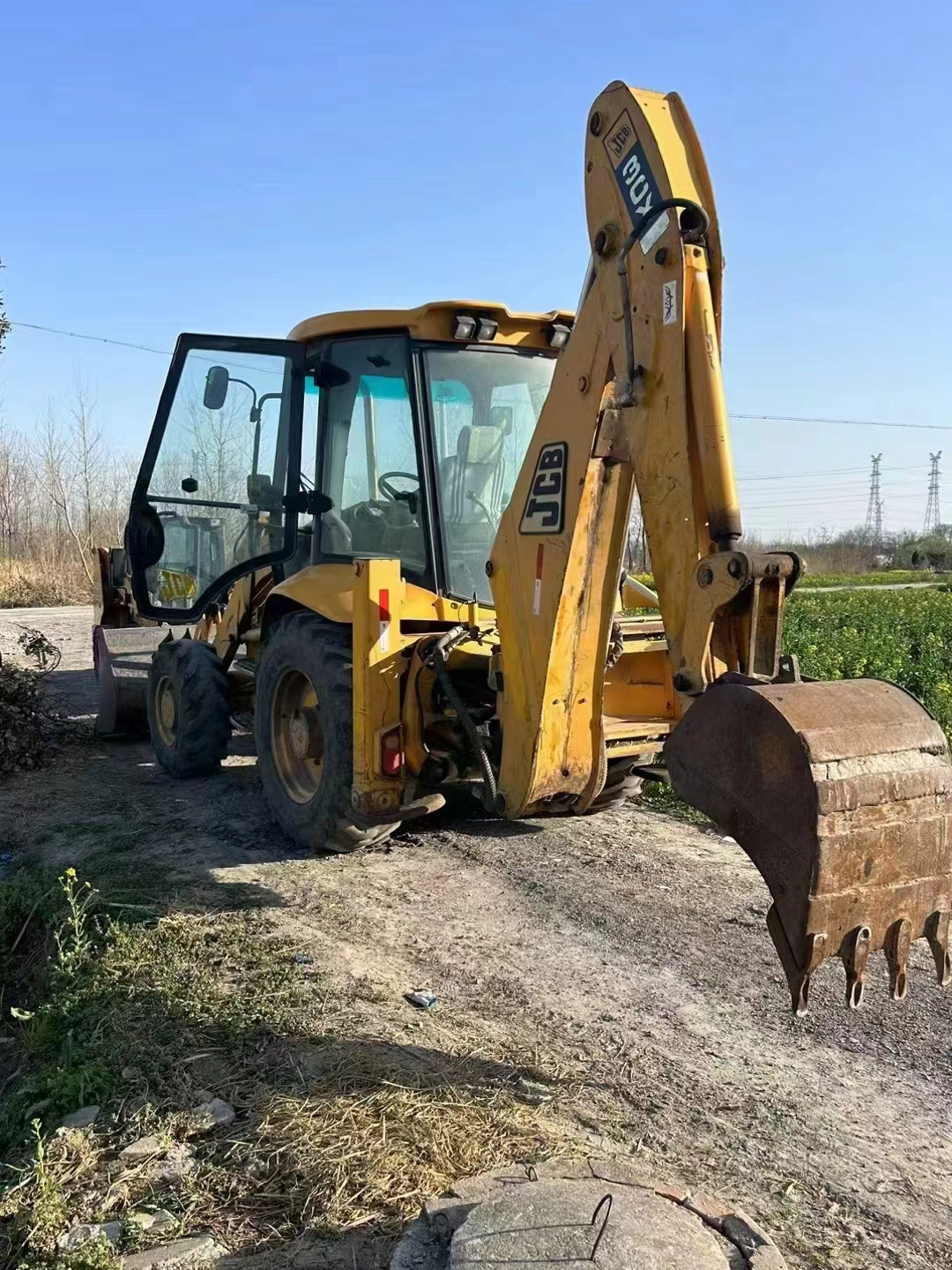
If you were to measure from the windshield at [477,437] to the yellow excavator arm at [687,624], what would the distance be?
89 cm

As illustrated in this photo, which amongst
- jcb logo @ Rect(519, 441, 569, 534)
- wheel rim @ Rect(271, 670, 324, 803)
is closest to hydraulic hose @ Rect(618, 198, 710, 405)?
jcb logo @ Rect(519, 441, 569, 534)

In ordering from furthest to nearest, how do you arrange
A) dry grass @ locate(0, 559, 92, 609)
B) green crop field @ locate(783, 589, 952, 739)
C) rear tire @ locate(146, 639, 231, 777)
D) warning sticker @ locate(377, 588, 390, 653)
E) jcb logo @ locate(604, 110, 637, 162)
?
dry grass @ locate(0, 559, 92, 609) < green crop field @ locate(783, 589, 952, 739) < rear tire @ locate(146, 639, 231, 777) < warning sticker @ locate(377, 588, 390, 653) < jcb logo @ locate(604, 110, 637, 162)

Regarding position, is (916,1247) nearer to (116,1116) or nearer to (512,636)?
(116,1116)

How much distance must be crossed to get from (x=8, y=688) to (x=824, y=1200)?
262 inches

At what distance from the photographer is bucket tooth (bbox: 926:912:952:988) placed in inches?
112

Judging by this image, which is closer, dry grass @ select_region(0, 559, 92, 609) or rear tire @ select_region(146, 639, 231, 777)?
rear tire @ select_region(146, 639, 231, 777)

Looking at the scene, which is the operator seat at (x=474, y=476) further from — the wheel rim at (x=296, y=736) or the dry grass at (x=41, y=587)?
the dry grass at (x=41, y=587)

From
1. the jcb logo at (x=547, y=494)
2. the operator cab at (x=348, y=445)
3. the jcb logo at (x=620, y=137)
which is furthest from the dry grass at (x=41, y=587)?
the jcb logo at (x=620, y=137)

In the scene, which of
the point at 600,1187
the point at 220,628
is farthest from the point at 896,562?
the point at 600,1187

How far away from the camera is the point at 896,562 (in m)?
55.1

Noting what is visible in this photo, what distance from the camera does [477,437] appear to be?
532 cm

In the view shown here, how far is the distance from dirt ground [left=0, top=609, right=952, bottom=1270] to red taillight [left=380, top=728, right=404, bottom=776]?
63 centimetres

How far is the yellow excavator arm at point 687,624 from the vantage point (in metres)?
2.72

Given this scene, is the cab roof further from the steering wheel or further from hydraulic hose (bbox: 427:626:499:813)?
hydraulic hose (bbox: 427:626:499:813)
